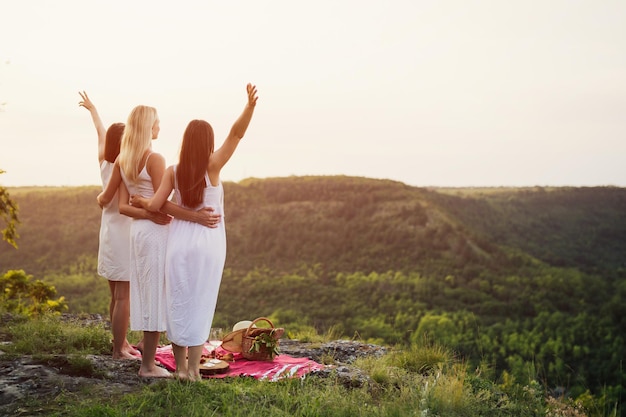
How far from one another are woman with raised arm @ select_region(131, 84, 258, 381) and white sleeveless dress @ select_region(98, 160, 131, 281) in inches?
28.0

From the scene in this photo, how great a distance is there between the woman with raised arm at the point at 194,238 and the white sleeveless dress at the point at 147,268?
119mm

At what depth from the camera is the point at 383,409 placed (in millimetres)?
5082

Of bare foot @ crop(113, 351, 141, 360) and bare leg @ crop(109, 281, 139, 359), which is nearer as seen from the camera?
bare leg @ crop(109, 281, 139, 359)

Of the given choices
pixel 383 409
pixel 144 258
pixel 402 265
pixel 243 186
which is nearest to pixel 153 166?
pixel 144 258

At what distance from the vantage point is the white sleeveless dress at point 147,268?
5.58 metres

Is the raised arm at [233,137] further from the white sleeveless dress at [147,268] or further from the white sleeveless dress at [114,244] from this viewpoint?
the white sleeveless dress at [114,244]

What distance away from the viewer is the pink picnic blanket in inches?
245

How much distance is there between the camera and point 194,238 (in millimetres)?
5406

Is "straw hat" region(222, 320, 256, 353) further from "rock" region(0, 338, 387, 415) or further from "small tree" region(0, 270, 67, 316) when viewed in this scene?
"small tree" region(0, 270, 67, 316)

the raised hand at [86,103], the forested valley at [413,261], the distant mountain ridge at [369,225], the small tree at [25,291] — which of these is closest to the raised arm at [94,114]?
the raised hand at [86,103]

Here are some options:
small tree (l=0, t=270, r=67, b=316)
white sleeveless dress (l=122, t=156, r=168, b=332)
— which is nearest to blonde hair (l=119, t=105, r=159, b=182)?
white sleeveless dress (l=122, t=156, r=168, b=332)

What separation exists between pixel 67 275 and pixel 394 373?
30.1m

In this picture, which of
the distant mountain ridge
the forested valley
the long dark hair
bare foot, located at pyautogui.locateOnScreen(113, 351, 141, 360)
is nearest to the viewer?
the long dark hair

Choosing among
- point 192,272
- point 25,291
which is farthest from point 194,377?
point 25,291
